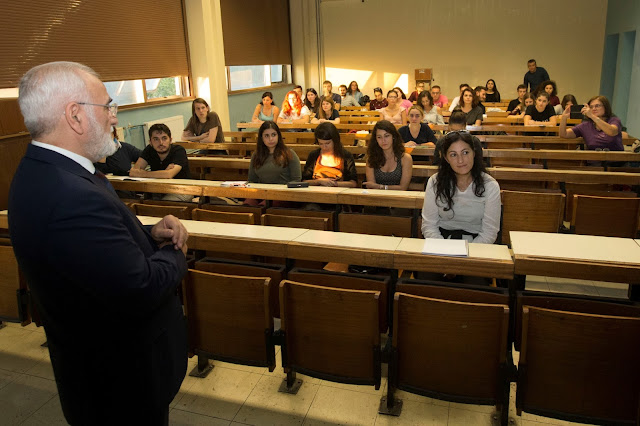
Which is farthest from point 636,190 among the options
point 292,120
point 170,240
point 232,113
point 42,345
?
point 232,113

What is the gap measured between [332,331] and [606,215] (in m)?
2.34

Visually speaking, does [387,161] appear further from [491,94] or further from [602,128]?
[491,94]

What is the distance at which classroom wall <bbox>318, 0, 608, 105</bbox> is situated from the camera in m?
12.5

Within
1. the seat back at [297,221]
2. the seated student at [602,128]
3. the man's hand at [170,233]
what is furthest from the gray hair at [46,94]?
the seated student at [602,128]

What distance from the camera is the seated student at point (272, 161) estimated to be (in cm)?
414

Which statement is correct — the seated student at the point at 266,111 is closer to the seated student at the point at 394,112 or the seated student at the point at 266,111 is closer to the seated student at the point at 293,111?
the seated student at the point at 293,111

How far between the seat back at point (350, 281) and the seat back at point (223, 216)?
0.90 metres

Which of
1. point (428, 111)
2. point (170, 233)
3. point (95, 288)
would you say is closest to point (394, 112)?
point (428, 111)

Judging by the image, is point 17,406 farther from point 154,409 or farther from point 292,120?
point 292,120

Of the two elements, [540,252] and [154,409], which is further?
[540,252]

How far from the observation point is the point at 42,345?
284cm

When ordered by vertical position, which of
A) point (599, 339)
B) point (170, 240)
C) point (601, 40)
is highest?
point (601, 40)

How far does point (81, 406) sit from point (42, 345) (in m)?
1.80

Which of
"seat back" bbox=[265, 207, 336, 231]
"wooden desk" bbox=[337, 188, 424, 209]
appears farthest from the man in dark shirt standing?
"seat back" bbox=[265, 207, 336, 231]
